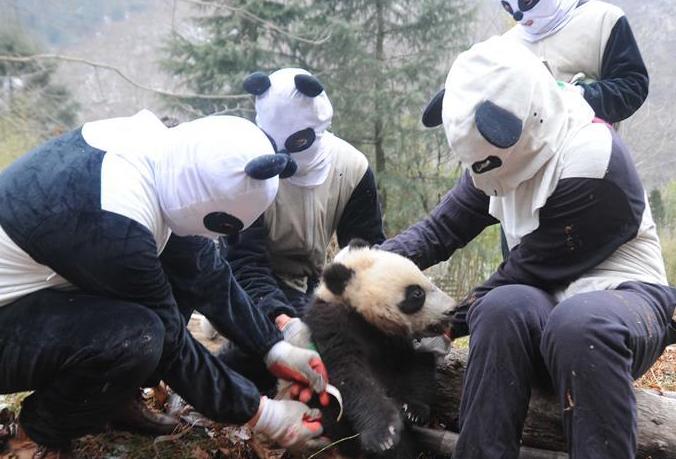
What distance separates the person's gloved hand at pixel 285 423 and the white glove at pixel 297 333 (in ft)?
1.02

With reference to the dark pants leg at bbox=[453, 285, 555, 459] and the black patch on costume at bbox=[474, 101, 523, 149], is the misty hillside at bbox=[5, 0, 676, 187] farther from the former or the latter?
the dark pants leg at bbox=[453, 285, 555, 459]

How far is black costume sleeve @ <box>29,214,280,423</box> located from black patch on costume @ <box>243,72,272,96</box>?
1218 mm

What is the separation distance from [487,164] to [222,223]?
1.01 metres

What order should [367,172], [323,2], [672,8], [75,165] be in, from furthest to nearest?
[672,8] < [323,2] < [367,172] < [75,165]

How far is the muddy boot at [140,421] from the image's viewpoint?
3093 mm

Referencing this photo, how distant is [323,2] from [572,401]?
12.6m

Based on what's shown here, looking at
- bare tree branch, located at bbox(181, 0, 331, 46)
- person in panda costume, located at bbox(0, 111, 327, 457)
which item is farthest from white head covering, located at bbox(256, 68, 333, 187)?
bare tree branch, located at bbox(181, 0, 331, 46)

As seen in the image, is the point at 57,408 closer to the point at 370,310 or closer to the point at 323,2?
the point at 370,310

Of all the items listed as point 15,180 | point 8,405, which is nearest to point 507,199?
point 15,180

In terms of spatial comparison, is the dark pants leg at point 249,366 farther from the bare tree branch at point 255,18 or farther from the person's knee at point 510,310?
the bare tree branch at point 255,18

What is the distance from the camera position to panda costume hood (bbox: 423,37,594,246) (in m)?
2.40

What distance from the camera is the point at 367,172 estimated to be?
13.1 ft

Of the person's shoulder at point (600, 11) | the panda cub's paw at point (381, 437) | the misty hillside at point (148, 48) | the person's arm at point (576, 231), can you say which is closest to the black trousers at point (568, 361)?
the person's arm at point (576, 231)

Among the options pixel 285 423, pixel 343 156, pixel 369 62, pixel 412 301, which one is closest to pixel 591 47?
pixel 343 156
